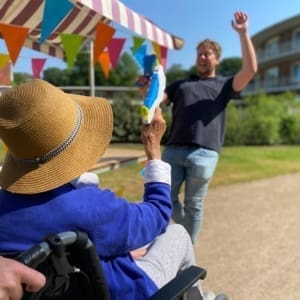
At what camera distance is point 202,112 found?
12.5 ft

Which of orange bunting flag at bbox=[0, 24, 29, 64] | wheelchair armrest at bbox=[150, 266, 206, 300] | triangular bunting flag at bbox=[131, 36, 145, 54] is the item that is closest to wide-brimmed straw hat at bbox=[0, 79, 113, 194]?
wheelchair armrest at bbox=[150, 266, 206, 300]

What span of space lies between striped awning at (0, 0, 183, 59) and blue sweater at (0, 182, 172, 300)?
241cm

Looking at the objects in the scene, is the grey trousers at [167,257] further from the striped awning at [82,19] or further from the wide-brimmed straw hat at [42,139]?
the striped awning at [82,19]

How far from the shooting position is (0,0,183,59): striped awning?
4132 mm

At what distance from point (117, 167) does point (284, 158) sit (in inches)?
187

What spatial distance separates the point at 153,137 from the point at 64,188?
0.61 metres

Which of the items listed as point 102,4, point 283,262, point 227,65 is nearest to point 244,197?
point 283,262

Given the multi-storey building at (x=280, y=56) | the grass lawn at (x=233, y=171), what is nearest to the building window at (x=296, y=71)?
the multi-storey building at (x=280, y=56)

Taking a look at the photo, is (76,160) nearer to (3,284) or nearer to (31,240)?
(31,240)

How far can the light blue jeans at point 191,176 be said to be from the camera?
3779mm

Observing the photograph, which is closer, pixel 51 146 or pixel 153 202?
pixel 51 146

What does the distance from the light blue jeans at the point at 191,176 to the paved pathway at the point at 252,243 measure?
0.51 meters

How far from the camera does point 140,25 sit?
486cm

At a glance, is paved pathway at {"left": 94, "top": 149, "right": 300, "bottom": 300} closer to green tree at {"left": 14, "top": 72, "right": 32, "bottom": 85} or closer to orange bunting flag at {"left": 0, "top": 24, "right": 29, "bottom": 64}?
orange bunting flag at {"left": 0, "top": 24, "right": 29, "bottom": 64}
